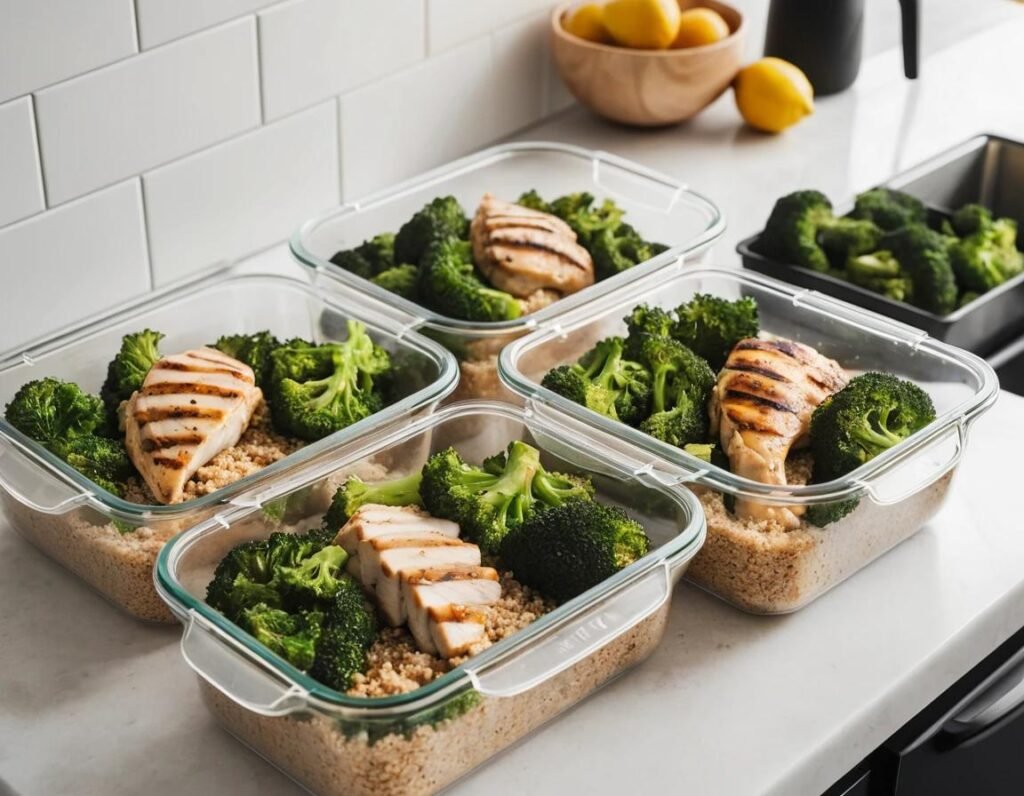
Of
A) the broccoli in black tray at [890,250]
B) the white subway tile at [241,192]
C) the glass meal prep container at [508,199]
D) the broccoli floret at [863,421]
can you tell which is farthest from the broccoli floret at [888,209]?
the white subway tile at [241,192]

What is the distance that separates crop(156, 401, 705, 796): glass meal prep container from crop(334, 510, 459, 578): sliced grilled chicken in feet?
0.28

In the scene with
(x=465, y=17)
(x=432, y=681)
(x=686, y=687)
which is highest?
(x=465, y=17)

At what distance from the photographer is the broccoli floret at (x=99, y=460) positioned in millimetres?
1263

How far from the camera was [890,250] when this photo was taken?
1.80 m

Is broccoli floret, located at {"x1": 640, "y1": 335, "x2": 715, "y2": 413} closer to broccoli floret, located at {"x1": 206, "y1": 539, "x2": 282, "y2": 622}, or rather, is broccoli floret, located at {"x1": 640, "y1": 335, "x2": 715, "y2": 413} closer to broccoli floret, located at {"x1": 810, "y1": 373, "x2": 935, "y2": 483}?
broccoli floret, located at {"x1": 810, "y1": 373, "x2": 935, "y2": 483}

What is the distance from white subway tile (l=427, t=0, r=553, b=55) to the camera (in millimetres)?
1926

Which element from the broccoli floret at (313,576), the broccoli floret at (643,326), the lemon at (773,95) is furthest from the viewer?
the lemon at (773,95)

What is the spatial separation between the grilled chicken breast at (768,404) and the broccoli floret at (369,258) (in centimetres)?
42

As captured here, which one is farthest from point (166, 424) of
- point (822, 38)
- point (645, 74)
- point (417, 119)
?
point (822, 38)

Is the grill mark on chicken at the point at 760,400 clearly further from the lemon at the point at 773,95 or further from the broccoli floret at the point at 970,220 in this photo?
the lemon at the point at 773,95

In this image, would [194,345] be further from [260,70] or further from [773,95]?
[773,95]

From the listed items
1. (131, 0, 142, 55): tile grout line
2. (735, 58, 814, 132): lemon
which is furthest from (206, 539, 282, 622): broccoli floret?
(735, 58, 814, 132): lemon

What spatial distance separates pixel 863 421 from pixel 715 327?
22 centimetres

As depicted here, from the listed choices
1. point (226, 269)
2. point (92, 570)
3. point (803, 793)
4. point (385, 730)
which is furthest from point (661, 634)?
point (226, 269)
